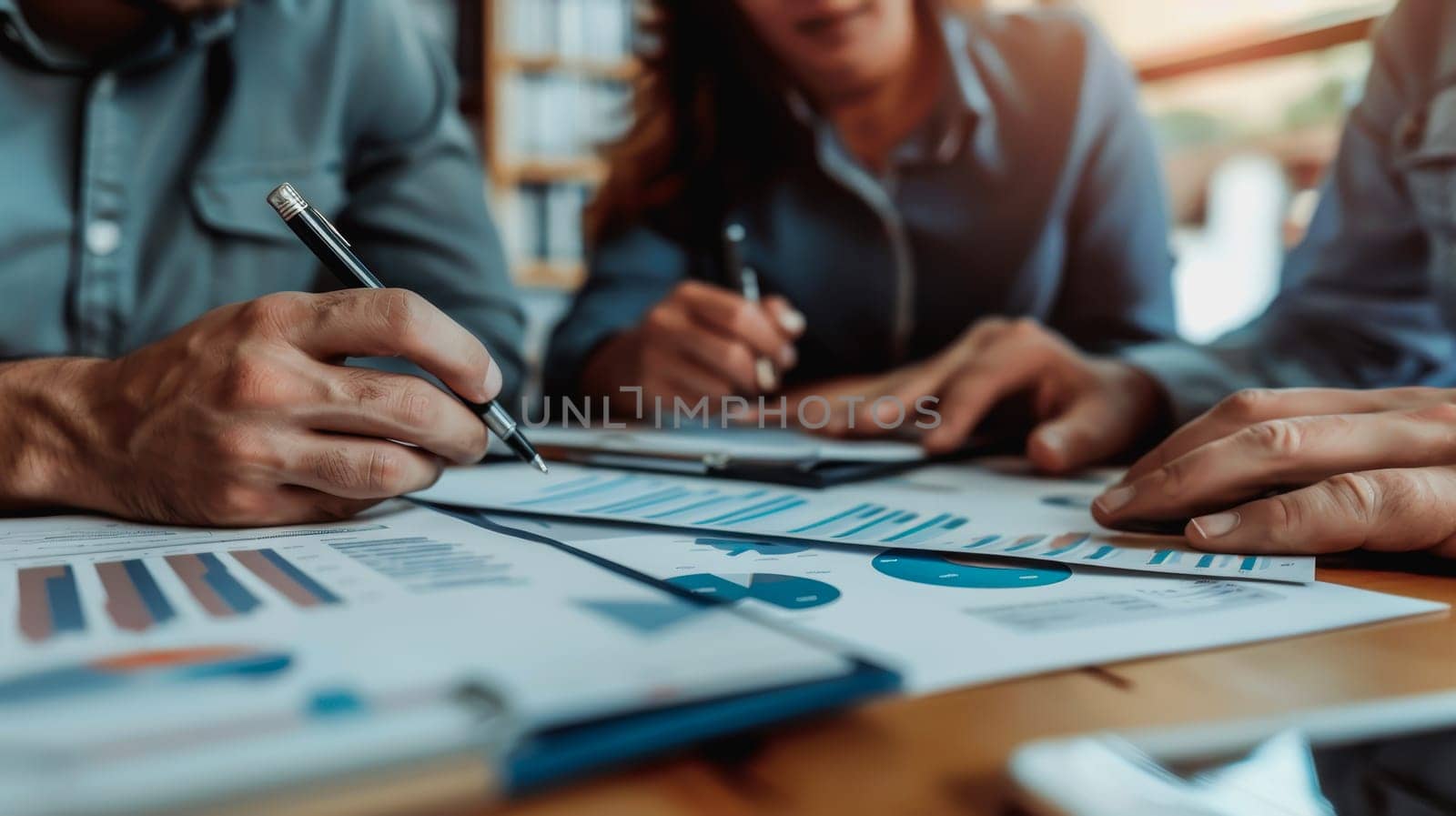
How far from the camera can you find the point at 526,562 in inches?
13.5

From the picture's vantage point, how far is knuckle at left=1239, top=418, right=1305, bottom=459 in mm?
429

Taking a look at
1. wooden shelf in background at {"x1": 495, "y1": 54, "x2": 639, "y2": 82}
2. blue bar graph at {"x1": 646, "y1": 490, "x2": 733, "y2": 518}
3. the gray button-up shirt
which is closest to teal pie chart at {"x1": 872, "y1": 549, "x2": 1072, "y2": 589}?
blue bar graph at {"x1": 646, "y1": 490, "x2": 733, "y2": 518}

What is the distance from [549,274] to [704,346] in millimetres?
2000

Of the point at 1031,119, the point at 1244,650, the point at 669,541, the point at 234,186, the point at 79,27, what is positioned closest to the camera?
the point at 1244,650

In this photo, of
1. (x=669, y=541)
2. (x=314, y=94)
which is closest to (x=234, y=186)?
(x=314, y=94)

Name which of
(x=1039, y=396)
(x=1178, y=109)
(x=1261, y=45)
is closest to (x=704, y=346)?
(x=1039, y=396)

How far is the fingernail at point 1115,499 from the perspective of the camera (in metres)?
0.45

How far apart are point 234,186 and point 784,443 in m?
0.58

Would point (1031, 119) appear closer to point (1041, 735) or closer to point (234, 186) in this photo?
point (234, 186)

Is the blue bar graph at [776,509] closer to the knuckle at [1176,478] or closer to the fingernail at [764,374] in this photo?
the knuckle at [1176,478]

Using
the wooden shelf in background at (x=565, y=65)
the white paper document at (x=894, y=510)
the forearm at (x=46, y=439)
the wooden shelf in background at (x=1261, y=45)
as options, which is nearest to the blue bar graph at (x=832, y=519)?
the white paper document at (x=894, y=510)

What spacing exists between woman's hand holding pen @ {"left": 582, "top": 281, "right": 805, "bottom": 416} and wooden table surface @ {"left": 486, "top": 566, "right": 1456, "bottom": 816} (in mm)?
518

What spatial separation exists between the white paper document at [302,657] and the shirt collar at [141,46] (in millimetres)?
555

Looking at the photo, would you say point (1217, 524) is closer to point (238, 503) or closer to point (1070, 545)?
point (1070, 545)
